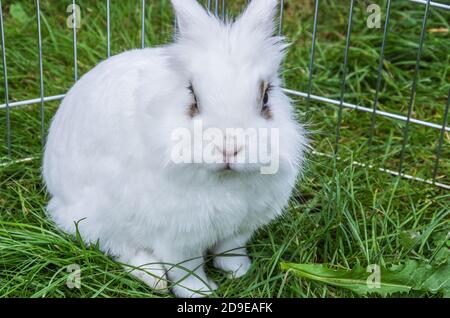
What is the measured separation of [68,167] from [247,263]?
2.23 ft

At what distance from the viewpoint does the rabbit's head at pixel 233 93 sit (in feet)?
7.19

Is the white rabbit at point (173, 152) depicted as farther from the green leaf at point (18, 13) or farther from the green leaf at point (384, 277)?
the green leaf at point (18, 13)

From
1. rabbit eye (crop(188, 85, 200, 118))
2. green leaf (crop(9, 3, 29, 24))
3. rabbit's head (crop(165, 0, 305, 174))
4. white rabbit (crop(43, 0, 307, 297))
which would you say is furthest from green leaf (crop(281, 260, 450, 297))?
green leaf (crop(9, 3, 29, 24))

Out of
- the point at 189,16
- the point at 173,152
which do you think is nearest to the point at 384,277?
the point at 173,152

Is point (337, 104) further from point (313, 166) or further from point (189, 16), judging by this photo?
point (189, 16)

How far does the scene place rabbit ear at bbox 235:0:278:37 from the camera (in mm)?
2330

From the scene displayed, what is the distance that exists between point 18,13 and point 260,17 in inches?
79.4

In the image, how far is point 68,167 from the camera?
2699mm

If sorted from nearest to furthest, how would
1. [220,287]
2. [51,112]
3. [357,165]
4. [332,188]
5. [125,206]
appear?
[125,206], [220,287], [332,188], [357,165], [51,112]

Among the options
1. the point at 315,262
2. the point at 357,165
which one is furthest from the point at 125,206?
the point at 357,165

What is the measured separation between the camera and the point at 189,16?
234cm

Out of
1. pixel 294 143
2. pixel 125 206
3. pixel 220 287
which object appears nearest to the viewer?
pixel 294 143

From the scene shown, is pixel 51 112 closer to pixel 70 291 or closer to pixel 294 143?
pixel 70 291

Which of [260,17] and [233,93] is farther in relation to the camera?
[260,17]
